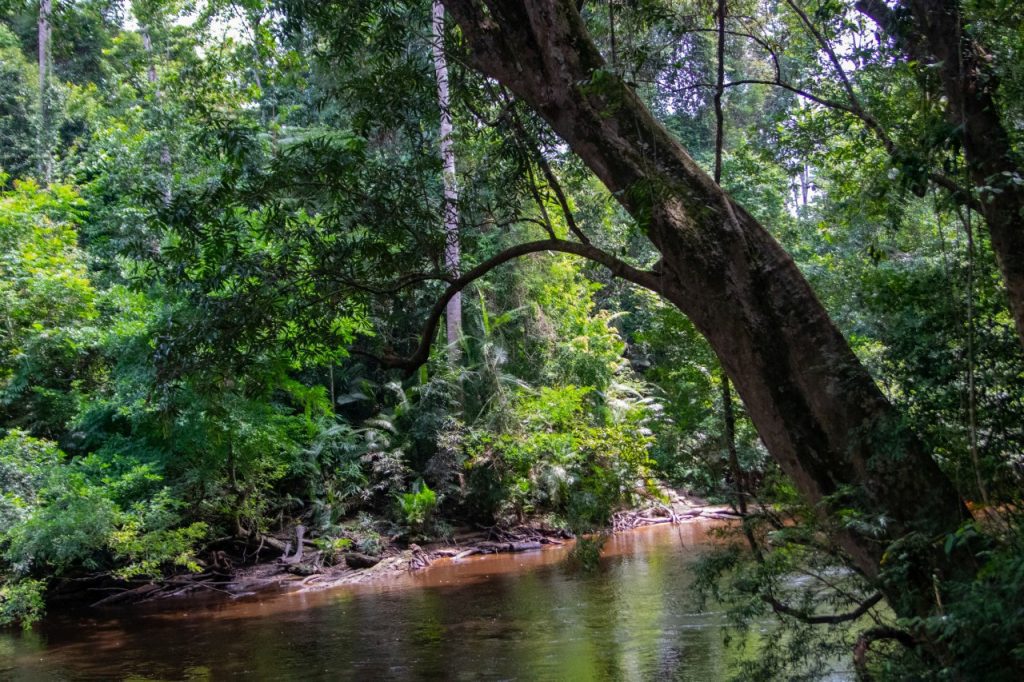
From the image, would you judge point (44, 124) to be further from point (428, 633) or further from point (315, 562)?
point (428, 633)

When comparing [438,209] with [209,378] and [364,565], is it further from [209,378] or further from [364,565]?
[364,565]

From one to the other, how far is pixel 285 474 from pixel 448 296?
12496 mm

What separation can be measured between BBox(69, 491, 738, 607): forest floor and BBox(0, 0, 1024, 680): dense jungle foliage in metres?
0.34

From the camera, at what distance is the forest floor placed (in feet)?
50.3

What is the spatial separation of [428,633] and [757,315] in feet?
24.4

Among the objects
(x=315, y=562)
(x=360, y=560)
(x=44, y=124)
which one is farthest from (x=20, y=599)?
(x=44, y=124)

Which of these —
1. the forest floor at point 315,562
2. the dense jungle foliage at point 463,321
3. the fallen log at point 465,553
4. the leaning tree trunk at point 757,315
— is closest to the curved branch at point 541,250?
the dense jungle foliage at point 463,321

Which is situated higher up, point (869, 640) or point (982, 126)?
point (982, 126)

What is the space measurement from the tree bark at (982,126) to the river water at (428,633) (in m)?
4.59

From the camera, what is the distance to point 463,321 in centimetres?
2231

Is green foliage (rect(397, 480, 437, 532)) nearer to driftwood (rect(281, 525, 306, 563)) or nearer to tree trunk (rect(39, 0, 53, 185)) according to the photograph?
driftwood (rect(281, 525, 306, 563))

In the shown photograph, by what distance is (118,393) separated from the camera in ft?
49.0

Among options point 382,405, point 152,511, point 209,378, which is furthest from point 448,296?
point 382,405

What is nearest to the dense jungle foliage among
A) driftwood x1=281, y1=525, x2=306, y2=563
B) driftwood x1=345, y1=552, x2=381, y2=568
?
driftwood x1=345, y1=552, x2=381, y2=568
